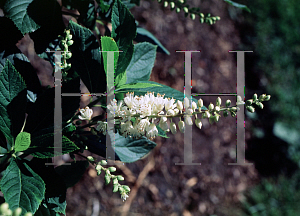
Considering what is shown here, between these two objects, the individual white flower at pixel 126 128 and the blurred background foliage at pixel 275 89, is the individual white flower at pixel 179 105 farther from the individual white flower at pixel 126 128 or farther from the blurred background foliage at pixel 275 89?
the blurred background foliage at pixel 275 89

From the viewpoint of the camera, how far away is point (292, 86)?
9.87 ft

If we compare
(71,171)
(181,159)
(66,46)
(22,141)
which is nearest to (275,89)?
(181,159)

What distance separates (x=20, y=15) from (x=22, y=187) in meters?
0.49

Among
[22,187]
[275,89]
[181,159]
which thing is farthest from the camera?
[275,89]

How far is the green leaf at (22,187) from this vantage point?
1.95 feet

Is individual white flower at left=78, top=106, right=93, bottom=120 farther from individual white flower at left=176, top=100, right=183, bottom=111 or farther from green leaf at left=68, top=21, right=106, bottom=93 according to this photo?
individual white flower at left=176, top=100, right=183, bottom=111

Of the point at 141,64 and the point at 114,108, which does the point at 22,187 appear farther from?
the point at 141,64

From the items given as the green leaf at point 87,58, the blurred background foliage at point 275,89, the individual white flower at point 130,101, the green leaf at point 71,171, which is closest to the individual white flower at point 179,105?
the individual white flower at point 130,101

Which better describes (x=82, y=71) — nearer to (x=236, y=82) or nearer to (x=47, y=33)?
(x=47, y=33)

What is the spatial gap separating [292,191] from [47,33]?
2707mm

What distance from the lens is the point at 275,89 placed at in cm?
300

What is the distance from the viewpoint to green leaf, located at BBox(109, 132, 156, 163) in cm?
92

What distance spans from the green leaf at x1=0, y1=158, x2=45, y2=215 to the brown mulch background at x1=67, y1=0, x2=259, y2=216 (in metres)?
1.48

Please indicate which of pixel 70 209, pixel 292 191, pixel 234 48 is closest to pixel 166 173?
pixel 70 209
